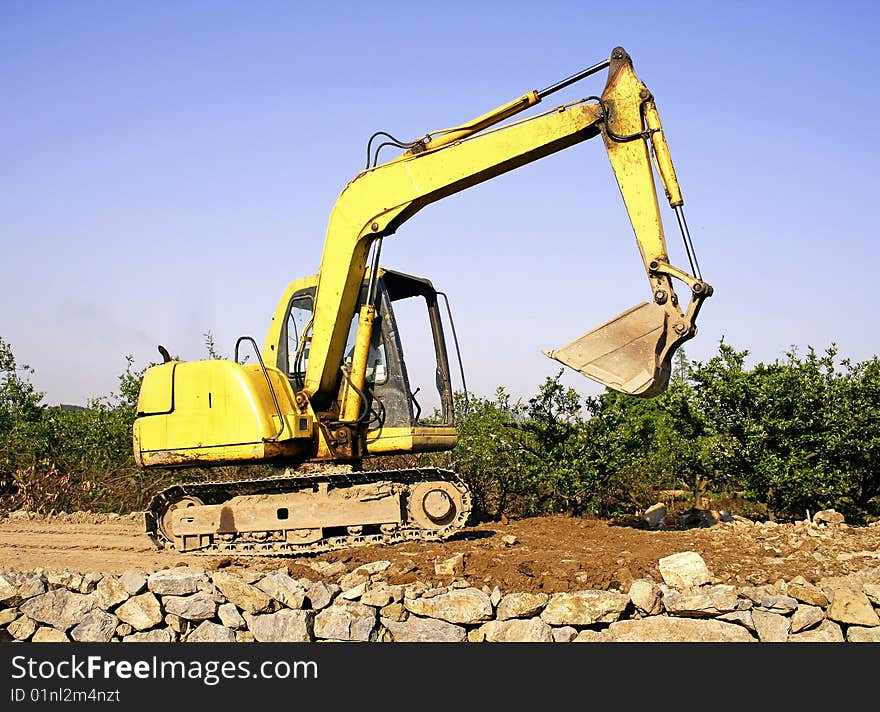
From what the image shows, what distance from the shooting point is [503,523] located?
1065 cm

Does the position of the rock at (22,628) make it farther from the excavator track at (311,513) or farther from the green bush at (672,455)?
the green bush at (672,455)

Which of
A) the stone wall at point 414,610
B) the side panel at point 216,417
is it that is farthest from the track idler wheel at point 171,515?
the stone wall at point 414,610

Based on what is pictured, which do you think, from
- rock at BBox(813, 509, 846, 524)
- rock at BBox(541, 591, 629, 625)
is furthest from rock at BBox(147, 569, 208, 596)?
rock at BBox(813, 509, 846, 524)

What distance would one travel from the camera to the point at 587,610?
6.58 meters

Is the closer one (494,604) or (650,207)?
(494,604)

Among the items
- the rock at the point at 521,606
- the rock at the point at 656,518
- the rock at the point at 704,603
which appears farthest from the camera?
the rock at the point at 656,518

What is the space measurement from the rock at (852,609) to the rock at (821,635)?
0.25 feet

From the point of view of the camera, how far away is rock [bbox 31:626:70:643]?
6867mm

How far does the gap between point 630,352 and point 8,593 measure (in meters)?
5.62

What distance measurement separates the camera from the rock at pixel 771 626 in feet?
20.6
